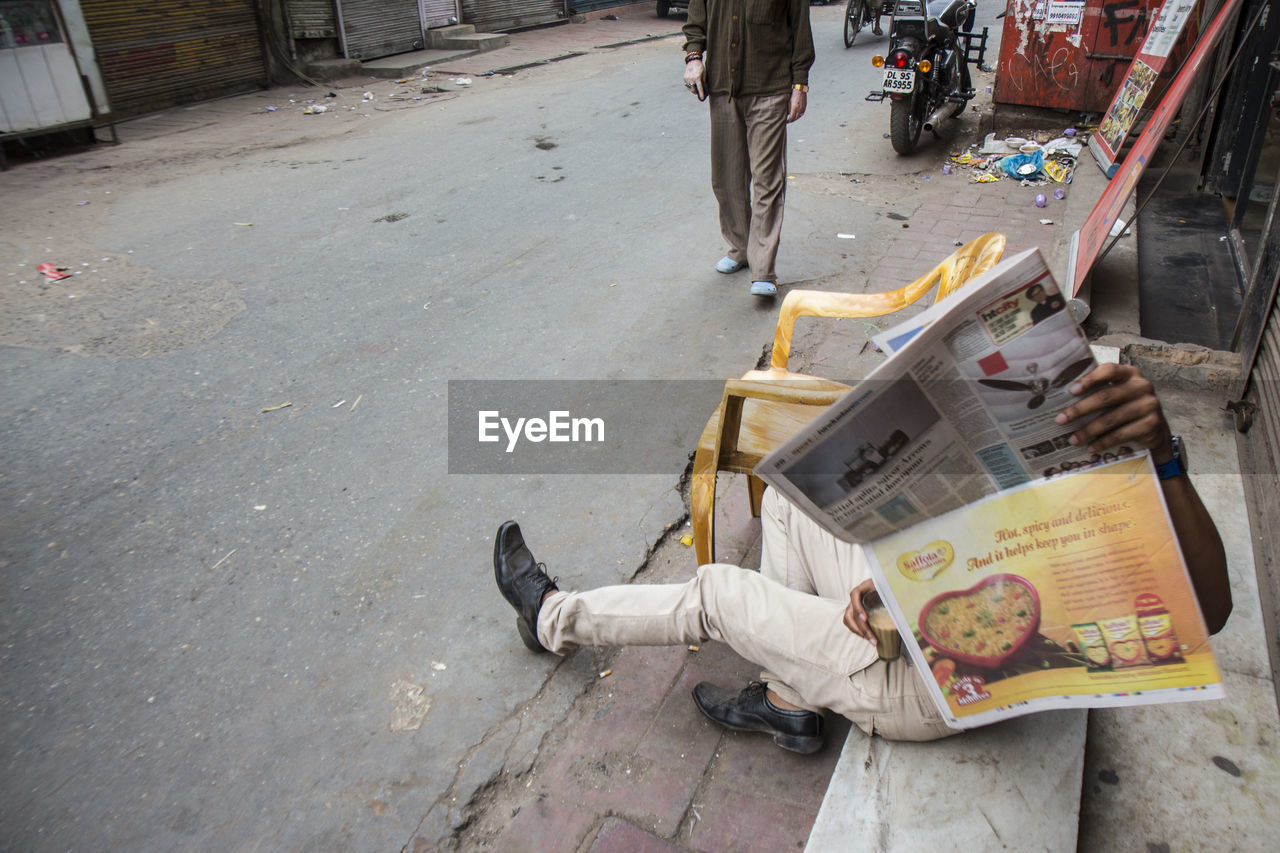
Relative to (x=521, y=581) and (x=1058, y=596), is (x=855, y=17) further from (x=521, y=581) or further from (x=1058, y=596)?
(x=1058, y=596)

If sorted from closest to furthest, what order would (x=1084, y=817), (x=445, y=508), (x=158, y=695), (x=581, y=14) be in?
(x=1084, y=817)
(x=158, y=695)
(x=445, y=508)
(x=581, y=14)

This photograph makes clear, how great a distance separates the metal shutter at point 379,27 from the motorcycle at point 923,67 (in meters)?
7.08

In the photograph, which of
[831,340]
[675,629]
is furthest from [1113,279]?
[675,629]

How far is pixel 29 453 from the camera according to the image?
10.4ft

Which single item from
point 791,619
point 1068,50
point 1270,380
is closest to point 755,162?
point 1270,380

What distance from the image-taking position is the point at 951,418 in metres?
1.26

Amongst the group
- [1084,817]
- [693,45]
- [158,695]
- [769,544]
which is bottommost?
[158,695]

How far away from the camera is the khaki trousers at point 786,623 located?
170 centimetres

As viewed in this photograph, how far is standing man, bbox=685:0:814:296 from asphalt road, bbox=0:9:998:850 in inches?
15.7

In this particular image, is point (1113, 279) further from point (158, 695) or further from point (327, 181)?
point (327, 181)

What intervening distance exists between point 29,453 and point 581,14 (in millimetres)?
14830

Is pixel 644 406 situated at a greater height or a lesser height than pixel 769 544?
lesser

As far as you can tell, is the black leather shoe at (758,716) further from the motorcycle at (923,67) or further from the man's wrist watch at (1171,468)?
the motorcycle at (923,67)

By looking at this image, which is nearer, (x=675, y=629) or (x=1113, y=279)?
(x=675, y=629)
